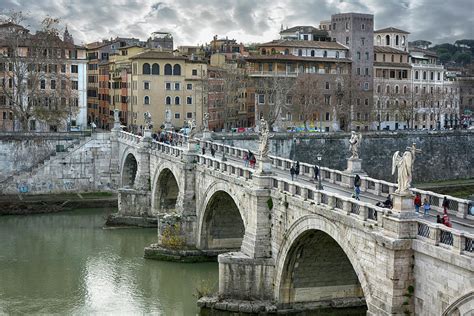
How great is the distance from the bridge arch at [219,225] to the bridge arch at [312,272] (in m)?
8.97

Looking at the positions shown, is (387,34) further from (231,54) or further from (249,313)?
(249,313)

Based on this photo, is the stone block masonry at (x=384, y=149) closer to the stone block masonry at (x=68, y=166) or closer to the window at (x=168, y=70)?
the stone block masonry at (x=68, y=166)

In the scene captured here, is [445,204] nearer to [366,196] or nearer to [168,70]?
[366,196]

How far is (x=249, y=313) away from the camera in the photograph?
27406mm

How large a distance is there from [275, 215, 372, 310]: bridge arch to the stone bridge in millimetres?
35

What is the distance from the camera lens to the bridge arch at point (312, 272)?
26766mm

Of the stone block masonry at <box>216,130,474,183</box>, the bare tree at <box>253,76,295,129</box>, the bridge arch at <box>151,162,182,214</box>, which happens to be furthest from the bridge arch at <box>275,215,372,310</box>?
the bare tree at <box>253,76,295,129</box>

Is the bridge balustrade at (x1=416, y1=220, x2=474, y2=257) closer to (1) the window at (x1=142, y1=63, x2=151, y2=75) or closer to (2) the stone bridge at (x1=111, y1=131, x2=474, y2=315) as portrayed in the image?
(2) the stone bridge at (x1=111, y1=131, x2=474, y2=315)

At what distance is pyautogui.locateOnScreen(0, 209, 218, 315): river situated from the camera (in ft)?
101

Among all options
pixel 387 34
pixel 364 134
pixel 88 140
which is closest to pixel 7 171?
pixel 88 140

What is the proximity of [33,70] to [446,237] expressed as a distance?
47.4 m

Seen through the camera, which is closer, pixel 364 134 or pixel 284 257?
pixel 284 257

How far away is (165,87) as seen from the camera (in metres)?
70.4

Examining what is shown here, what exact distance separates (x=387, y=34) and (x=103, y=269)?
63.3 m
